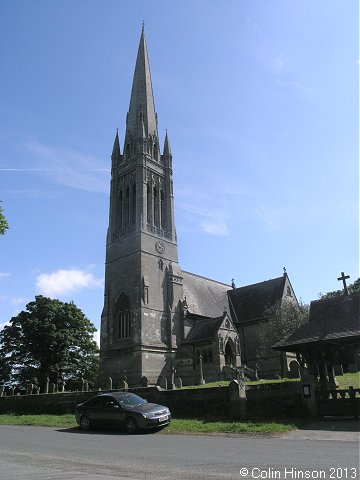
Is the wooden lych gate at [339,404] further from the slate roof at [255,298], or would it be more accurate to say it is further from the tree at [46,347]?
the tree at [46,347]

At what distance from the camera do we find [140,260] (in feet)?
128

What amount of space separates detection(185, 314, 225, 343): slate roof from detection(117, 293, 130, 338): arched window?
5.87 metres

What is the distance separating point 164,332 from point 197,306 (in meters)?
6.26

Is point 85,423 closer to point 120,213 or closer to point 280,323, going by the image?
point 280,323

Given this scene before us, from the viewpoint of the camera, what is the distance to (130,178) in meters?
44.8

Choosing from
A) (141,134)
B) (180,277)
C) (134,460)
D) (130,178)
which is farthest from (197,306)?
(134,460)

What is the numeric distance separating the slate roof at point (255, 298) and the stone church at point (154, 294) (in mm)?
136

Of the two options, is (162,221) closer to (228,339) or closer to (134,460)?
(228,339)

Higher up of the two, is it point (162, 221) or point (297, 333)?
point (162, 221)

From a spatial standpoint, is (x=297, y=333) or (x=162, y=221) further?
(x=162, y=221)

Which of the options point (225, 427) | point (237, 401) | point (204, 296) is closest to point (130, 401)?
point (225, 427)

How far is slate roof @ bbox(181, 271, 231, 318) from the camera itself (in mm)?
43625

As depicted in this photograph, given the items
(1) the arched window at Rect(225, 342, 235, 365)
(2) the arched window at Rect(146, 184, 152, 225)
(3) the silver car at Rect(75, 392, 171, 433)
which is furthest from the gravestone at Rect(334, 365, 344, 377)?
(2) the arched window at Rect(146, 184, 152, 225)

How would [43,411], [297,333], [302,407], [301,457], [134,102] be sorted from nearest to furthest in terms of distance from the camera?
[301,457] → [302,407] → [297,333] → [43,411] → [134,102]
